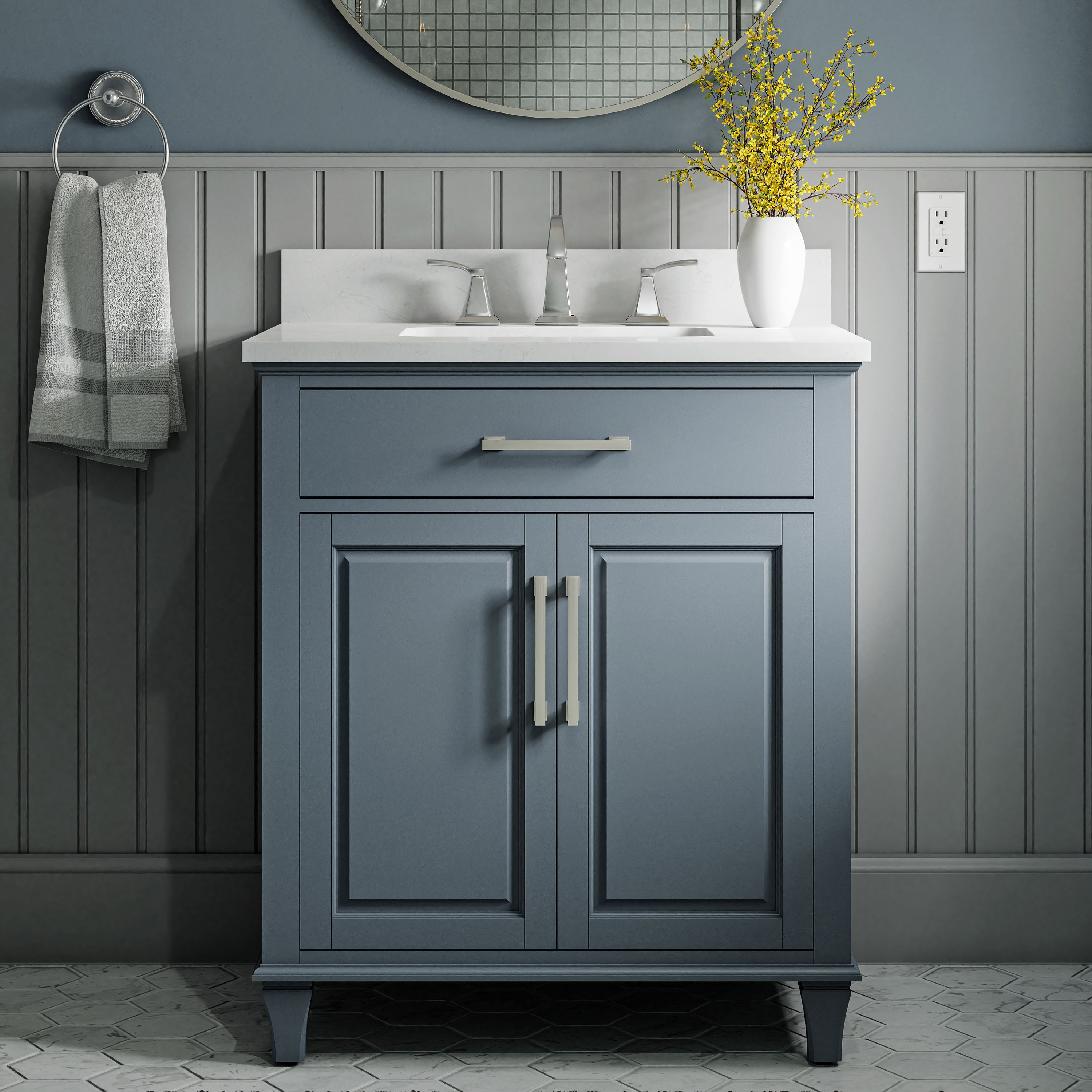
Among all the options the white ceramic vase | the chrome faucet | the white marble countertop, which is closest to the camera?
the white marble countertop

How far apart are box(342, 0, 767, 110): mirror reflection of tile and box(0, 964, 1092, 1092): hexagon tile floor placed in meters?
1.44

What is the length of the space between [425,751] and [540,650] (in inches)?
8.0

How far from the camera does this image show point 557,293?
71.7 inches

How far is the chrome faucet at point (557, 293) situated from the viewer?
1.81 meters

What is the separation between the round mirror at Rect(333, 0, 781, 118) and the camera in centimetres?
185

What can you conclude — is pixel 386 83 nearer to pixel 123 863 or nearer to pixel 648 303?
pixel 648 303

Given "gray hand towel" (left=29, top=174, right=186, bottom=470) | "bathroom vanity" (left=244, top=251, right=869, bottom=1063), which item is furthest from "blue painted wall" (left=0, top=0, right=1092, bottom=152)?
"bathroom vanity" (left=244, top=251, right=869, bottom=1063)

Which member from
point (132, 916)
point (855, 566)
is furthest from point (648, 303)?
point (132, 916)

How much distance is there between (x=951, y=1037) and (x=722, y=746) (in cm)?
58

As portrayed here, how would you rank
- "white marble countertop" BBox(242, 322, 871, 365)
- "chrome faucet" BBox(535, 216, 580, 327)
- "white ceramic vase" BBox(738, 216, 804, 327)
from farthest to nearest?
"chrome faucet" BBox(535, 216, 580, 327), "white ceramic vase" BBox(738, 216, 804, 327), "white marble countertop" BBox(242, 322, 871, 365)

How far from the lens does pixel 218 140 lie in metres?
1.86

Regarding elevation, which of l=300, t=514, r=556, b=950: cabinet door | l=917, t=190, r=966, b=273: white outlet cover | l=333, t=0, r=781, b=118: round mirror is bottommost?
l=300, t=514, r=556, b=950: cabinet door

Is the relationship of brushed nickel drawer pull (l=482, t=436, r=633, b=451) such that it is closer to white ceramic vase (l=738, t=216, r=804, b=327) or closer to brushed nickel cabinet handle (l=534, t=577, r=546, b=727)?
brushed nickel cabinet handle (l=534, t=577, r=546, b=727)

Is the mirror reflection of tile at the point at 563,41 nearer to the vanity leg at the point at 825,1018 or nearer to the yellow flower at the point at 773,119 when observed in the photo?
the yellow flower at the point at 773,119
